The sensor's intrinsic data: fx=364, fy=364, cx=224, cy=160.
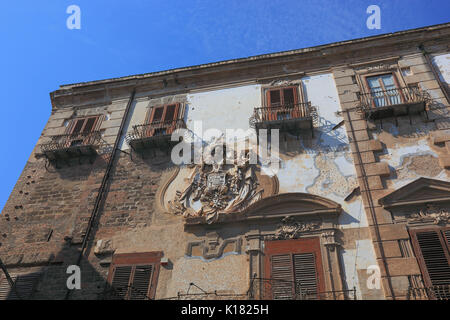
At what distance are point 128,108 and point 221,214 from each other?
282 inches

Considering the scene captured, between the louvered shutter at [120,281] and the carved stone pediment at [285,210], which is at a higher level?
the carved stone pediment at [285,210]

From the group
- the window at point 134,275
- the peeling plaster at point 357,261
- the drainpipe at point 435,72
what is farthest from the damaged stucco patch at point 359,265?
the drainpipe at point 435,72

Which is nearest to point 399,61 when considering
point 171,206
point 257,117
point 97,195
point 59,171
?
point 257,117

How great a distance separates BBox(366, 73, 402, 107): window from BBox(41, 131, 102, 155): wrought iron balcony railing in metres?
10.5

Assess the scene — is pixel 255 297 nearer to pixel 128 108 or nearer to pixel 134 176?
pixel 134 176

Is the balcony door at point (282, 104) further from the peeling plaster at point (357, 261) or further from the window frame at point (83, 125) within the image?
the window frame at point (83, 125)

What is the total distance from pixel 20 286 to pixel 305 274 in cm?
844

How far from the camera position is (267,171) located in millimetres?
11883

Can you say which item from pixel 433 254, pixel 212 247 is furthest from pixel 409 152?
pixel 212 247

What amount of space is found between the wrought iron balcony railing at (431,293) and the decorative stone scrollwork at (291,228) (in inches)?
109

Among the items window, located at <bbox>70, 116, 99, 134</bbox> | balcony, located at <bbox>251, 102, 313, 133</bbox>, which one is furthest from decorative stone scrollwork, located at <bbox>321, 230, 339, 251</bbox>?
window, located at <bbox>70, 116, 99, 134</bbox>

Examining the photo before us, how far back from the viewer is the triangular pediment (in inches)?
388

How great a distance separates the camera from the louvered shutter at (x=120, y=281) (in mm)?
10133

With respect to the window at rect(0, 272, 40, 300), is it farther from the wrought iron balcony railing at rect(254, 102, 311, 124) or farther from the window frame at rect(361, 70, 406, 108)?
the window frame at rect(361, 70, 406, 108)
